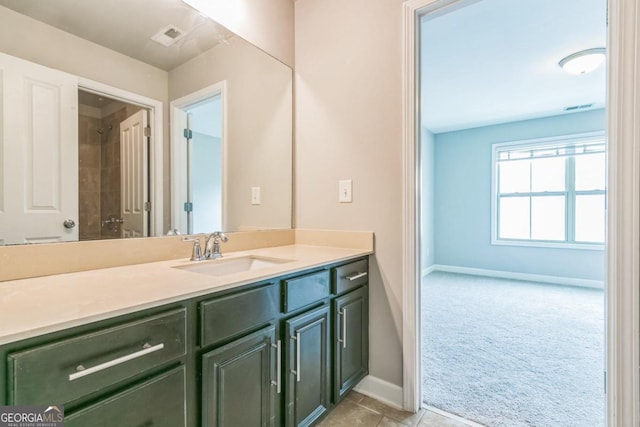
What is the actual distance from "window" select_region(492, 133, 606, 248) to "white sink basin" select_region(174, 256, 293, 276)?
15.3ft

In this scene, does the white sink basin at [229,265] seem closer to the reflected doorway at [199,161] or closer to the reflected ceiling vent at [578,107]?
the reflected doorway at [199,161]

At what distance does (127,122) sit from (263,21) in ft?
3.60

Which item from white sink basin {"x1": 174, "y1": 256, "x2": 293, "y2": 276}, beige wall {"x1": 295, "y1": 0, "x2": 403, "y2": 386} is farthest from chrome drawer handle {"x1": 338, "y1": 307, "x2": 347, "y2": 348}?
white sink basin {"x1": 174, "y1": 256, "x2": 293, "y2": 276}

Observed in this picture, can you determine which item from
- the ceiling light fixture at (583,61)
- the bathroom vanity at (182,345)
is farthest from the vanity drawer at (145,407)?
the ceiling light fixture at (583,61)

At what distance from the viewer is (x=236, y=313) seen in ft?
3.26

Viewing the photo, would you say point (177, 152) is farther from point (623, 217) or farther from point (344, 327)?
point (623, 217)

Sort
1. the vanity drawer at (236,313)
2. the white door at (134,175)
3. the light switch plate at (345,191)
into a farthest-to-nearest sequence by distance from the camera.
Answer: the light switch plate at (345,191) → the white door at (134,175) → the vanity drawer at (236,313)

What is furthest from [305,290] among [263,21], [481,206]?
[481,206]

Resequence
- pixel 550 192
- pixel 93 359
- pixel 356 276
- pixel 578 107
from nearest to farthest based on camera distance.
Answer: pixel 93 359 < pixel 356 276 < pixel 578 107 < pixel 550 192

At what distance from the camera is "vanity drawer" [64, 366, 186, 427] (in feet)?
2.25

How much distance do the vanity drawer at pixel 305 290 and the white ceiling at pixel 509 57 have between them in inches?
59.3

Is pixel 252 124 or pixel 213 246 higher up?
pixel 252 124

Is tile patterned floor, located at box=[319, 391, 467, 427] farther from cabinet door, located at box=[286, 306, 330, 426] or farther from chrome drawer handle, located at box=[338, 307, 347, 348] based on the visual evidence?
chrome drawer handle, located at box=[338, 307, 347, 348]

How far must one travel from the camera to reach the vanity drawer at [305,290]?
1.19 m
